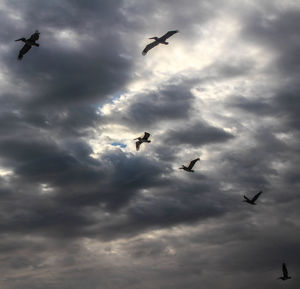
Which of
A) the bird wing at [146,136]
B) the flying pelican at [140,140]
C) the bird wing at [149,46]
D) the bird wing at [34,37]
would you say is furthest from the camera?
the flying pelican at [140,140]

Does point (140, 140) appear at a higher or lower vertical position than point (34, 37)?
Result: lower

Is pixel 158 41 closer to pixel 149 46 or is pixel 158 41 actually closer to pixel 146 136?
pixel 149 46

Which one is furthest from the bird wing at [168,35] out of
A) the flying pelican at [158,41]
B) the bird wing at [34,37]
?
the bird wing at [34,37]

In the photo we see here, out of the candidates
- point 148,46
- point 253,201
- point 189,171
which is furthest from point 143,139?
point 253,201

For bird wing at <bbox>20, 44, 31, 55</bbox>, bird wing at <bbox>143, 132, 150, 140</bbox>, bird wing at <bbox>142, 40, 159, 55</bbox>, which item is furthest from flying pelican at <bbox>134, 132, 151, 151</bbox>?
bird wing at <bbox>20, 44, 31, 55</bbox>

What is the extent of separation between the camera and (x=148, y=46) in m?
58.2

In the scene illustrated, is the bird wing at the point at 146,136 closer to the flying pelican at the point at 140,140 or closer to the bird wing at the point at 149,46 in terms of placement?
the flying pelican at the point at 140,140

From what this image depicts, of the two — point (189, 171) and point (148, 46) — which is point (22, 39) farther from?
point (189, 171)

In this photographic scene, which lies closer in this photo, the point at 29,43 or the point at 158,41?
the point at 29,43

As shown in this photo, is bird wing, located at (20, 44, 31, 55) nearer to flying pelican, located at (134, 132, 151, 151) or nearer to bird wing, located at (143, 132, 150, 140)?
bird wing, located at (143, 132, 150, 140)

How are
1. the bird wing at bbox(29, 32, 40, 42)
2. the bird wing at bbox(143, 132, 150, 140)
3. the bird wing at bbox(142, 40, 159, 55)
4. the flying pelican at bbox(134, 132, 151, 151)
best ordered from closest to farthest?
the bird wing at bbox(29, 32, 40, 42) → the bird wing at bbox(142, 40, 159, 55) → the bird wing at bbox(143, 132, 150, 140) → the flying pelican at bbox(134, 132, 151, 151)

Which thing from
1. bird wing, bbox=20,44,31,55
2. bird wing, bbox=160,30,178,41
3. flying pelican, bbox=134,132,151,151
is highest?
bird wing, bbox=160,30,178,41

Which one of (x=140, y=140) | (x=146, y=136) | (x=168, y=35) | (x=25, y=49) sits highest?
(x=168, y=35)

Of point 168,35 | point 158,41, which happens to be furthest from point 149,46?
point 168,35
